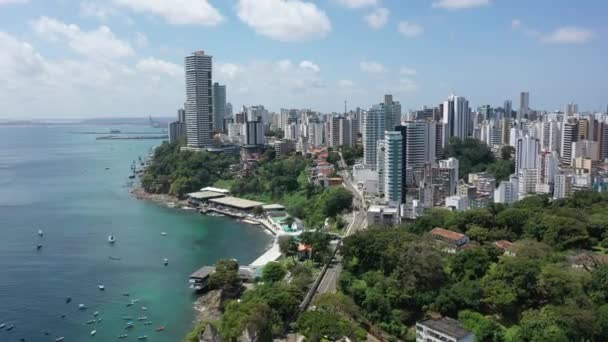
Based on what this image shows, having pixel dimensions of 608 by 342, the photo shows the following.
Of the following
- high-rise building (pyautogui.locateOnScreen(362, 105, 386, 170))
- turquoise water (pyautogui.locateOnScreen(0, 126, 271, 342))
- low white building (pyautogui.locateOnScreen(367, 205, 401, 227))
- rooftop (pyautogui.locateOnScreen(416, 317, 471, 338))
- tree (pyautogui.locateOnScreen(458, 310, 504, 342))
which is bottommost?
turquoise water (pyautogui.locateOnScreen(0, 126, 271, 342))

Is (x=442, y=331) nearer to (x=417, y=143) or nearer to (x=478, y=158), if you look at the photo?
(x=417, y=143)

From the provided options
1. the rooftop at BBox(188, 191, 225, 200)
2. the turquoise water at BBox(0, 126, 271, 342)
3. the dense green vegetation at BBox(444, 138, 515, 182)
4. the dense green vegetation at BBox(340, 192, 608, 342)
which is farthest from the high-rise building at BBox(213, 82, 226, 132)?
the dense green vegetation at BBox(340, 192, 608, 342)

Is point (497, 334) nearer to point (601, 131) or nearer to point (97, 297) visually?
point (97, 297)

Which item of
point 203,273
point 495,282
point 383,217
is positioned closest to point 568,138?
point 383,217

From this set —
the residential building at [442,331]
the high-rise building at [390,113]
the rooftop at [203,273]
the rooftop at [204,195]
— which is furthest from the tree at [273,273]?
the high-rise building at [390,113]

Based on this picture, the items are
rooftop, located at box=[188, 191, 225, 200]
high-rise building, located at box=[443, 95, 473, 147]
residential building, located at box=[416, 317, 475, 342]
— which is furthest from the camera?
high-rise building, located at box=[443, 95, 473, 147]

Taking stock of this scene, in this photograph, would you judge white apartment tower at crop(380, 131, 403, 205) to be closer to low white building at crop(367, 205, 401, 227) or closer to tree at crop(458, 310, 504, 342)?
low white building at crop(367, 205, 401, 227)

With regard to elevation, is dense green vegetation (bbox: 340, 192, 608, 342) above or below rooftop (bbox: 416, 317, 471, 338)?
above
